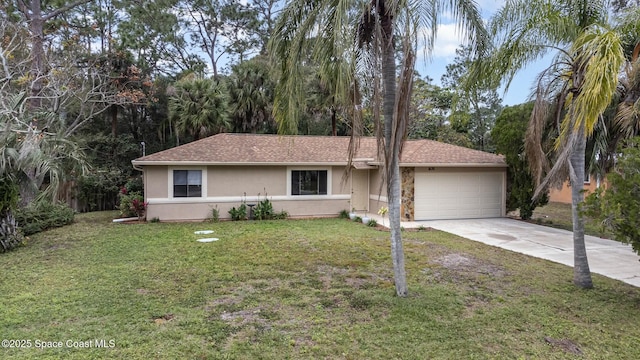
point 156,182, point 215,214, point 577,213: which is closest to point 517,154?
point 577,213

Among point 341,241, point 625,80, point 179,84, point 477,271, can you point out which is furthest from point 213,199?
point 625,80

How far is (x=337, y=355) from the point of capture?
13.4ft

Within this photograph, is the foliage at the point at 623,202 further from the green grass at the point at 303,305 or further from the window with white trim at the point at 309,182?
the window with white trim at the point at 309,182

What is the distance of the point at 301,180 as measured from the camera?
49.4ft

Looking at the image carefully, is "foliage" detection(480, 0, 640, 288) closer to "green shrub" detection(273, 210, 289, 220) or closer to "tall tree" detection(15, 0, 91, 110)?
"green shrub" detection(273, 210, 289, 220)

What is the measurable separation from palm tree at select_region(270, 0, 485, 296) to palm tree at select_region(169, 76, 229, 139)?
13276mm

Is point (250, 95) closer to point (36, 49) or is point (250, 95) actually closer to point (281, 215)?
point (281, 215)

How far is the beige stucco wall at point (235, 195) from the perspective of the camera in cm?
1331

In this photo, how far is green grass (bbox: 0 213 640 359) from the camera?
4.26 meters

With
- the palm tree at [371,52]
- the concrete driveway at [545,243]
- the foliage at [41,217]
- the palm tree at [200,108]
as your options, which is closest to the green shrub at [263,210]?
the concrete driveway at [545,243]

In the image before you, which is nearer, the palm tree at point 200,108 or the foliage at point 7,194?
the foliage at point 7,194

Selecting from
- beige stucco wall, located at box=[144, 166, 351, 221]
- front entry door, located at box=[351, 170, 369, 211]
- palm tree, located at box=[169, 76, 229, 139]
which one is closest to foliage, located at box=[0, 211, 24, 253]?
beige stucco wall, located at box=[144, 166, 351, 221]

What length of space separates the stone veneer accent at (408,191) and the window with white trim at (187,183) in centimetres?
801

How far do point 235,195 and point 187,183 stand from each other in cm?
186
